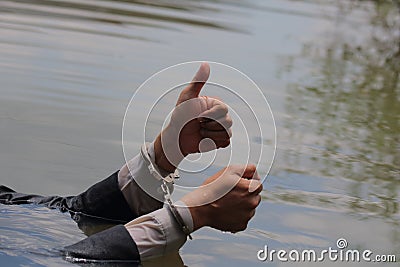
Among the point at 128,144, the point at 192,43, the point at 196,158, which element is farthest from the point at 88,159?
the point at 192,43

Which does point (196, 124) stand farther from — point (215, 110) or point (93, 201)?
point (93, 201)

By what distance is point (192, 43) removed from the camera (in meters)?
6.33

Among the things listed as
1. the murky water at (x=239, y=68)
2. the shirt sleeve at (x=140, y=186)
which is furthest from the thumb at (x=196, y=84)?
the murky water at (x=239, y=68)

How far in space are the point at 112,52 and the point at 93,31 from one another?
820 millimetres

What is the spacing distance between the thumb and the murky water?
46cm

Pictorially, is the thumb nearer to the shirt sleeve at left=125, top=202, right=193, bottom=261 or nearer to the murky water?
the shirt sleeve at left=125, top=202, right=193, bottom=261

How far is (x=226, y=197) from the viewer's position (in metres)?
2.37

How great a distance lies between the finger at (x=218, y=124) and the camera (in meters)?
2.41

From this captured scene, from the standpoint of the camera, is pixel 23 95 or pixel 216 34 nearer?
pixel 23 95

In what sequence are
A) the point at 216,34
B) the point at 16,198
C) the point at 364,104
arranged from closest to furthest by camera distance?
the point at 16,198 → the point at 364,104 → the point at 216,34

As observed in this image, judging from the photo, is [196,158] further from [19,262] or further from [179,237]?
[19,262]

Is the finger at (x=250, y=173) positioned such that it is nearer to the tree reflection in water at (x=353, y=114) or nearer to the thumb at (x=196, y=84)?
the thumb at (x=196, y=84)

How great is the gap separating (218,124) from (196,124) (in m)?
0.07

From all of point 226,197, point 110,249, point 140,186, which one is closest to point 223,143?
A: point 226,197
